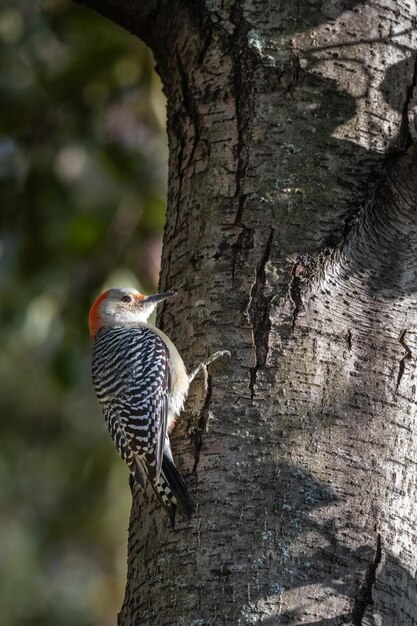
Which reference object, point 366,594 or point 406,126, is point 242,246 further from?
point 366,594

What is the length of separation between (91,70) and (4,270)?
1570 mm

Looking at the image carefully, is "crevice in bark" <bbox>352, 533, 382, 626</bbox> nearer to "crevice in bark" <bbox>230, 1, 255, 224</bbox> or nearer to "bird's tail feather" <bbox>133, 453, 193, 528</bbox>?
"bird's tail feather" <bbox>133, 453, 193, 528</bbox>

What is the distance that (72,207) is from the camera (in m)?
6.02

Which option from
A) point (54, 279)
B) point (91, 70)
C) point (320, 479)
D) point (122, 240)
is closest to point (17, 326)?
point (54, 279)

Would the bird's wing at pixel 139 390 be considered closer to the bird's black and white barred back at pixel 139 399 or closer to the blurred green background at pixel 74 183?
the bird's black and white barred back at pixel 139 399

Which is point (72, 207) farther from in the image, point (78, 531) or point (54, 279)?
point (78, 531)

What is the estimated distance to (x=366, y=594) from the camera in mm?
2891

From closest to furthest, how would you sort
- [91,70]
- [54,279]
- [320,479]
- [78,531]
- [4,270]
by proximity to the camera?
[320,479] < [91,70] < [54,279] < [4,270] < [78,531]

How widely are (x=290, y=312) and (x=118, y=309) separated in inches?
93.5

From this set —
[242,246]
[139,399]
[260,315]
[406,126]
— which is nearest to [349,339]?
[260,315]

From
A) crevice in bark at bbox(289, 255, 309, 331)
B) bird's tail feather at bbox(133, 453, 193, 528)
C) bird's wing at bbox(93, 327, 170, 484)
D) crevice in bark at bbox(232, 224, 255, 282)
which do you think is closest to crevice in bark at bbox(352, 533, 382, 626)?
bird's tail feather at bbox(133, 453, 193, 528)

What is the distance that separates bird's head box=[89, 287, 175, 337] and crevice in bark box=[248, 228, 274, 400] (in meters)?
2.04

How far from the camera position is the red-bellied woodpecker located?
342 cm

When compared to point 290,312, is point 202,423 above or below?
below
